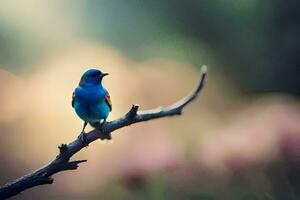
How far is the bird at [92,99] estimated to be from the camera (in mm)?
591

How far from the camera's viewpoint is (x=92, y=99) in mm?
600

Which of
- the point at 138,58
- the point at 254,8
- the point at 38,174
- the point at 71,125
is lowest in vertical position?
the point at 38,174

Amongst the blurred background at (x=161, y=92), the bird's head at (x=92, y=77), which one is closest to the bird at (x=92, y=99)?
the bird's head at (x=92, y=77)

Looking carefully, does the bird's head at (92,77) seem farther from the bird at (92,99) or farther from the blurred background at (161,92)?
the blurred background at (161,92)

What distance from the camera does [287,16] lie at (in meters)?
Result: 1.17

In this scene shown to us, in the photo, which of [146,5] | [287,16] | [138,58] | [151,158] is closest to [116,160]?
[151,158]

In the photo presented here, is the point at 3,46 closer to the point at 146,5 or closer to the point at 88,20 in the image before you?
the point at 88,20

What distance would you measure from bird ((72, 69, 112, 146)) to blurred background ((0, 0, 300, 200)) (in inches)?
7.5

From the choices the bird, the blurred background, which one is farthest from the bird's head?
A: the blurred background

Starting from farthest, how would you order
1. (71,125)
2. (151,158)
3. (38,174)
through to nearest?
(71,125) < (151,158) < (38,174)

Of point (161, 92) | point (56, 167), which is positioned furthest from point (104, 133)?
point (161, 92)

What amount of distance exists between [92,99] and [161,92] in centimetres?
44

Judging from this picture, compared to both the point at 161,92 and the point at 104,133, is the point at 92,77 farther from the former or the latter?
the point at 161,92

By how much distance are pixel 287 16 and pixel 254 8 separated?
7cm
